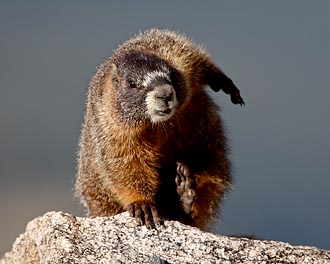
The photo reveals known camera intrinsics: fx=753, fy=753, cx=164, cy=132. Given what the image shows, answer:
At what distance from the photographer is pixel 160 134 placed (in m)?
7.04

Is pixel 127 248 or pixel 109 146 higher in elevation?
pixel 109 146

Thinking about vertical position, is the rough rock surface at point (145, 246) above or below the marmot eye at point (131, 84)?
below

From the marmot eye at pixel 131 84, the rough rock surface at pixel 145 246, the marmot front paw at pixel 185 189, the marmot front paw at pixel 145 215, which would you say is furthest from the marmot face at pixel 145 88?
the rough rock surface at pixel 145 246

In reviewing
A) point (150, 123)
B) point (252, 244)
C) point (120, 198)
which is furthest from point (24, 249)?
point (252, 244)

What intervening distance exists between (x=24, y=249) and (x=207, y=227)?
1885 mm

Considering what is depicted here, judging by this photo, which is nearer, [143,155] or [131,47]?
[143,155]

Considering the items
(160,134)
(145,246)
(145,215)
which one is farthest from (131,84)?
(145,246)

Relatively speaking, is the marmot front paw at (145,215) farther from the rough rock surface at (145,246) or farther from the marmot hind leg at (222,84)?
the marmot hind leg at (222,84)

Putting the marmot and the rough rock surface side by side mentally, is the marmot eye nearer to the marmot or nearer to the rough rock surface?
the marmot

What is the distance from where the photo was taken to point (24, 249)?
6.39 metres

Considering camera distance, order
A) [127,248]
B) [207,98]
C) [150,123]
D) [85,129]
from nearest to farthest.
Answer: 1. [127,248]
2. [150,123]
3. [207,98]
4. [85,129]

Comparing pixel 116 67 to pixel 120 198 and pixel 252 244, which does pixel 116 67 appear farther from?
pixel 252 244

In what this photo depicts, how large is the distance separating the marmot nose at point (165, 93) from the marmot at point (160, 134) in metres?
0.01

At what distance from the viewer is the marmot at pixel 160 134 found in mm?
6855
